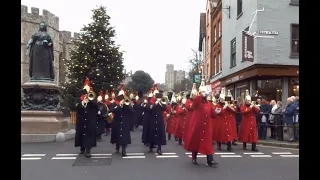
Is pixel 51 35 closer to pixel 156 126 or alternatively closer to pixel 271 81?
pixel 271 81

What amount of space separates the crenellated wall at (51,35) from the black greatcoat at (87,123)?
33294 millimetres

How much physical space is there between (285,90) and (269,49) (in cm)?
261

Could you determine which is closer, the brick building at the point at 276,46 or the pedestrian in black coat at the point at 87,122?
the pedestrian in black coat at the point at 87,122

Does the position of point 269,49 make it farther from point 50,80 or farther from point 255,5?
point 50,80

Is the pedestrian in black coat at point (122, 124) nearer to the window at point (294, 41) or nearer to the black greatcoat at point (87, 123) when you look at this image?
the black greatcoat at point (87, 123)

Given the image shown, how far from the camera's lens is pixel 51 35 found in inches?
1925

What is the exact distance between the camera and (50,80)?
15328 mm

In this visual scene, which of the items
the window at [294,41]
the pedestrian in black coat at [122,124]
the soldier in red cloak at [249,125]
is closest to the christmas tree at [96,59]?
the window at [294,41]

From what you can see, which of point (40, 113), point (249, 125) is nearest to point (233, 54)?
point (249, 125)

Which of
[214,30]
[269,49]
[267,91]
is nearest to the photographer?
[269,49]

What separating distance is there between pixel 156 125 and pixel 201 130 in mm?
2837

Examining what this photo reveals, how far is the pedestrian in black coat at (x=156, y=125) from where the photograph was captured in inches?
443

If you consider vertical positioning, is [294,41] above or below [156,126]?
above
